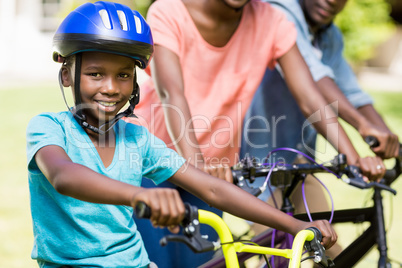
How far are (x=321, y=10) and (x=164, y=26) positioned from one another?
1171mm

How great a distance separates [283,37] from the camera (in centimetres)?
307

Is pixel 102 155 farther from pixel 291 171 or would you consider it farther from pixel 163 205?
pixel 291 171

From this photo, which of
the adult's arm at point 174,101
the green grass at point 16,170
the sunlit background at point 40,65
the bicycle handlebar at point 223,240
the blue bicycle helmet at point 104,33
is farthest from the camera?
the sunlit background at point 40,65

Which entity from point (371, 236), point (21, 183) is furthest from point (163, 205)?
point (21, 183)

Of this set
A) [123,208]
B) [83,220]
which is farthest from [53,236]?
[123,208]

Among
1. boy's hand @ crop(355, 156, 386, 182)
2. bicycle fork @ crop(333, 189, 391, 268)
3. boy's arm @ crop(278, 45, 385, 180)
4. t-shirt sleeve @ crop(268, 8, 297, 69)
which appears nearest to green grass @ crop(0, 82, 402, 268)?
bicycle fork @ crop(333, 189, 391, 268)

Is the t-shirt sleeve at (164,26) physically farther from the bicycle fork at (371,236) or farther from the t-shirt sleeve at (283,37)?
the bicycle fork at (371,236)

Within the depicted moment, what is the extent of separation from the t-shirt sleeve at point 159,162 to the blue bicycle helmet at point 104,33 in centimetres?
37

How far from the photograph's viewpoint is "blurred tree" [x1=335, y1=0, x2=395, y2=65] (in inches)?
551

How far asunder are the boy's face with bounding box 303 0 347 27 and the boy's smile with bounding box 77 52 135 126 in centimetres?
172

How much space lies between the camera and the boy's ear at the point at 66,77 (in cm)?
222

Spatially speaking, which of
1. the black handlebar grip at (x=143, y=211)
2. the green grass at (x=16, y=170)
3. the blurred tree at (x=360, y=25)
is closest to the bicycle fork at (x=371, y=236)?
the black handlebar grip at (x=143, y=211)

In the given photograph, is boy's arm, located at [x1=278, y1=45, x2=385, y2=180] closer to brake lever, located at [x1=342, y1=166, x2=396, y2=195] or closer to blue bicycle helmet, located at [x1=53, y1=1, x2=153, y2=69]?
brake lever, located at [x1=342, y1=166, x2=396, y2=195]

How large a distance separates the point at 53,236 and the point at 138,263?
340 mm
